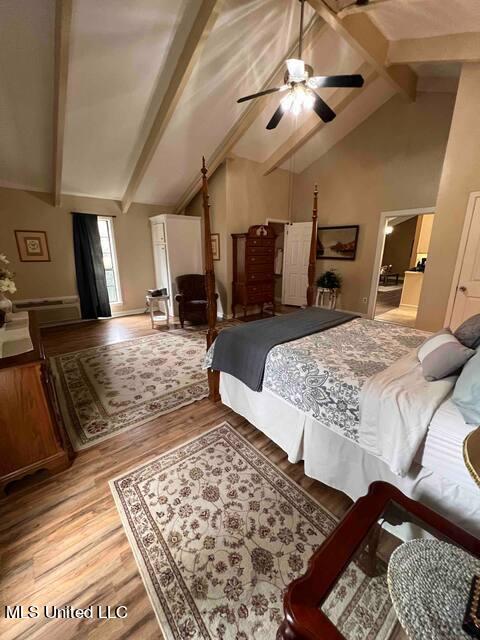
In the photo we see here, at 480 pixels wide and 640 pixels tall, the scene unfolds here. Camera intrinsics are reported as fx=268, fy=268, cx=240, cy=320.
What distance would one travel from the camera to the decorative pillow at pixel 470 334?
4.85 ft

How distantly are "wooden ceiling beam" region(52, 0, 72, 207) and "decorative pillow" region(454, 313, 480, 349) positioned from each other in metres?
3.75

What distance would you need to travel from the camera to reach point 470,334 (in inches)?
59.7

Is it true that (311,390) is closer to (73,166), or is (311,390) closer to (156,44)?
(156,44)

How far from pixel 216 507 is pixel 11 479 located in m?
1.28

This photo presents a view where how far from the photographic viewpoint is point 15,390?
160 centimetres

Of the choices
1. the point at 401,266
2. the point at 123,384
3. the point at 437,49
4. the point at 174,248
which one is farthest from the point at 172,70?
the point at 401,266

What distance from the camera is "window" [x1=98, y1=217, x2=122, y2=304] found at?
17.9 ft

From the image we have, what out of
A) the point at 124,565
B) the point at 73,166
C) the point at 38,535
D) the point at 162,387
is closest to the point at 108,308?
the point at 73,166

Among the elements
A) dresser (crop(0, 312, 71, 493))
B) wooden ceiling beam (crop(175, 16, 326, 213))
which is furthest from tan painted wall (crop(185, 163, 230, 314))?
dresser (crop(0, 312, 71, 493))

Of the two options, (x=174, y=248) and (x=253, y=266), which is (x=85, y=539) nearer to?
(x=253, y=266)

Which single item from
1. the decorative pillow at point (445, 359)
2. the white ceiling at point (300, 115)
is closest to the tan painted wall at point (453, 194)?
the white ceiling at point (300, 115)

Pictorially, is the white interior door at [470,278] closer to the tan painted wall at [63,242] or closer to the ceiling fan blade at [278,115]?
the ceiling fan blade at [278,115]

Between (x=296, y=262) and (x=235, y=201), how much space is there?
76.6 inches

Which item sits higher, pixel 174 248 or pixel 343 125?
pixel 343 125
